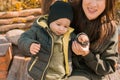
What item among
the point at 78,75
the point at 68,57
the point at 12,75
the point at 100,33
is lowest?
the point at 12,75

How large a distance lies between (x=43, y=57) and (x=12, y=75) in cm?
166

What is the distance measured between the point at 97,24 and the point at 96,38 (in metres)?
0.12

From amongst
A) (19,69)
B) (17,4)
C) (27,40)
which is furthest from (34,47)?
(17,4)

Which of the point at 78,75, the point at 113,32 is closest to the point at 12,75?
the point at 78,75

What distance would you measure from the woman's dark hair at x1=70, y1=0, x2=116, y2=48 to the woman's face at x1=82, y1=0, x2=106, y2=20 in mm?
58

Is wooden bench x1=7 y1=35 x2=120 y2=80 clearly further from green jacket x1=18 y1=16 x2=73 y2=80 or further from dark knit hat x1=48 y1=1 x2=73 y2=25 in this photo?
dark knit hat x1=48 y1=1 x2=73 y2=25

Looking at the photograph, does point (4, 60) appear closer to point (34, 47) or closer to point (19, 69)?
point (19, 69)

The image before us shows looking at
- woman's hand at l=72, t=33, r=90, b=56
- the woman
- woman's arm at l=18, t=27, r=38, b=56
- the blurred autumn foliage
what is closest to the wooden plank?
the woman

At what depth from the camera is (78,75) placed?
9.87ft

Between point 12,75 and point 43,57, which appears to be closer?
point 43,57

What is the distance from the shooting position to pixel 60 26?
2.80m

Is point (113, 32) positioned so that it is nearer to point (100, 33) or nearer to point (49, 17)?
point (100, 33)

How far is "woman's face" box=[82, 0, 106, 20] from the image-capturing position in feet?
9.46

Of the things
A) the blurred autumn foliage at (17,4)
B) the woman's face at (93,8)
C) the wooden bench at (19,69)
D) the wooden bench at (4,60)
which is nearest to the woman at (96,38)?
the woman's face at (93,8)
